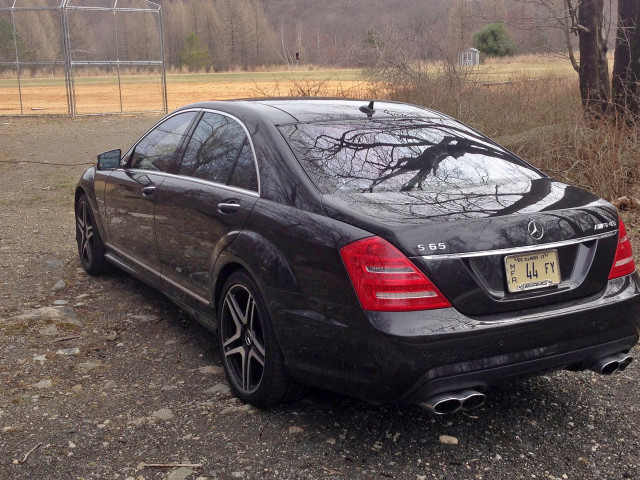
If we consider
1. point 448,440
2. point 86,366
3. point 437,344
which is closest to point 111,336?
point 86,366

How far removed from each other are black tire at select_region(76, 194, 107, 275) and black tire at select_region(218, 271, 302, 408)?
8.15 ft

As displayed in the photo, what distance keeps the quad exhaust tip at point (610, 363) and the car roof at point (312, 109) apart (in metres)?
1.84

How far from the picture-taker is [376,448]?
3633mm

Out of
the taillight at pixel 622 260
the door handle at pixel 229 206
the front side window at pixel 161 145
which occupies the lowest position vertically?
the taillight at pixel 622 260

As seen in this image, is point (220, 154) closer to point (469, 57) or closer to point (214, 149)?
point (214, 149)

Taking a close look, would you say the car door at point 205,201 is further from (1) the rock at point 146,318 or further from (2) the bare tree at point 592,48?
(2) the bare tree at point 592,48

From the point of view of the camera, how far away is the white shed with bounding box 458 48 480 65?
44.7ft

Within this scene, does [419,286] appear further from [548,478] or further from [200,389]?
[200,389]

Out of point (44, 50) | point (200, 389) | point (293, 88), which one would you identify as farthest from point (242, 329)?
point (44, 50)

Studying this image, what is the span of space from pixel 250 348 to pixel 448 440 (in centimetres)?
111

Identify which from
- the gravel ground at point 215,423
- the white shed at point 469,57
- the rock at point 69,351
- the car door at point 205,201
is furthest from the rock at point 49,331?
the white shed at point 469,57

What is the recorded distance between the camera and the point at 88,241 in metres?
6.57

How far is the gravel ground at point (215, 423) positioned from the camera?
3.47 m

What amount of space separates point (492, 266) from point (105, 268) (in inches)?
162
